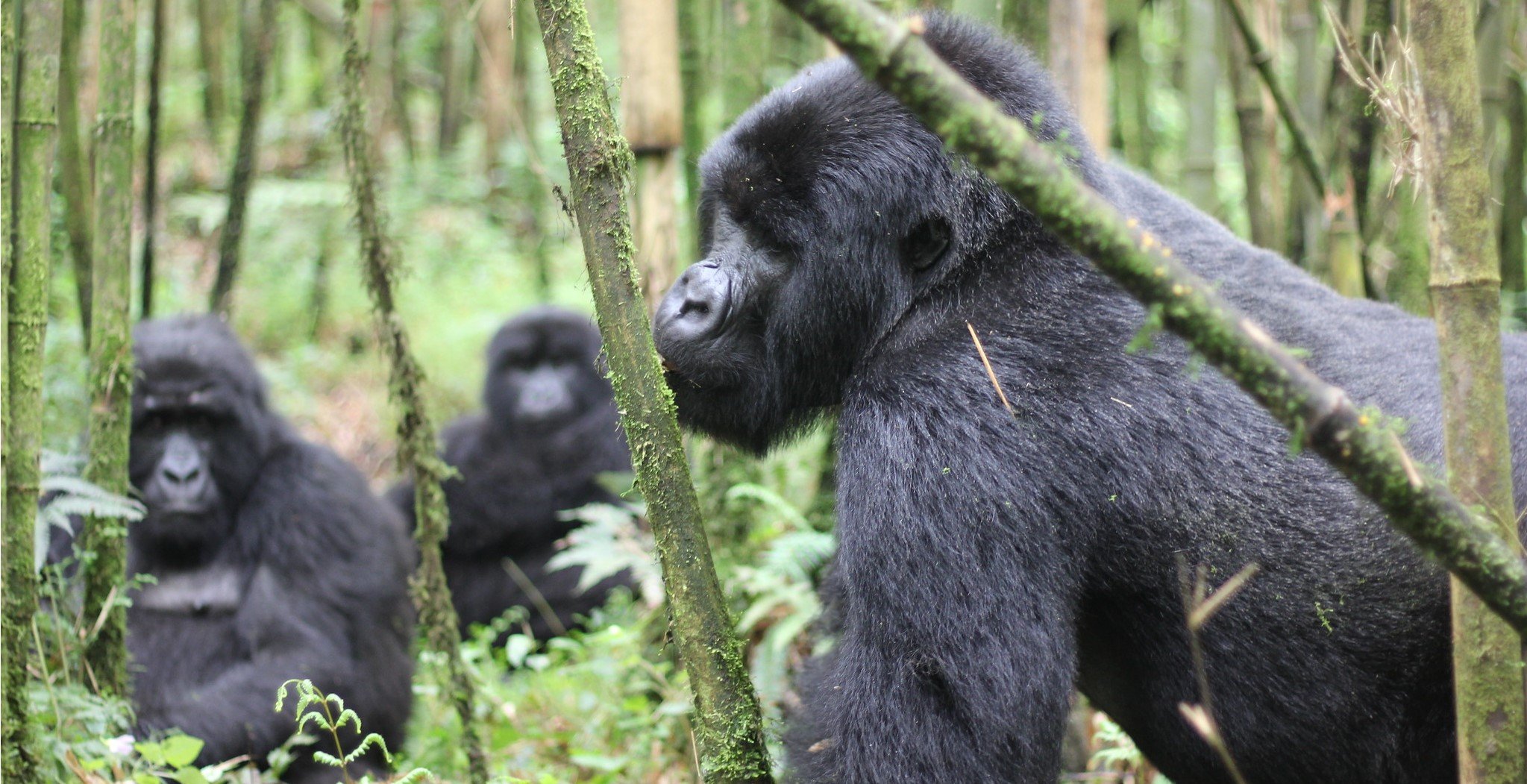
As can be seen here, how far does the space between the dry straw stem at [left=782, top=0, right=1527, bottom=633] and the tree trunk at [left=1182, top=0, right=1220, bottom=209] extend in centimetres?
343

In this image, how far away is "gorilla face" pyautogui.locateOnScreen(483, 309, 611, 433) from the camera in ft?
22.7

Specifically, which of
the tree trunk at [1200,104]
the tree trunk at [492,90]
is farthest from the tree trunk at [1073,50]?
the tree trunk at [492,90]

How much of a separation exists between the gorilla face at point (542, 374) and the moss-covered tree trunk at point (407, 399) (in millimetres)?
3865

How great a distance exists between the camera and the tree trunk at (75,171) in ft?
12.3

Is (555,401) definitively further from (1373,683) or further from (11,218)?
(1373,683)

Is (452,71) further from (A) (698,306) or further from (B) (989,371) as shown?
(B) (989,371)

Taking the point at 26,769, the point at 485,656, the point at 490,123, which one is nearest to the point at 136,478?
the point at 485,656

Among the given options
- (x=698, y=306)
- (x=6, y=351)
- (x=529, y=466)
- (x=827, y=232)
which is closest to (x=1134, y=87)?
(x=529, y=466)

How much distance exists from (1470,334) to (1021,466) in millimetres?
724

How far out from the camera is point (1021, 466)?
207 centimetres

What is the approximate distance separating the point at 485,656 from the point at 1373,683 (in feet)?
10.3

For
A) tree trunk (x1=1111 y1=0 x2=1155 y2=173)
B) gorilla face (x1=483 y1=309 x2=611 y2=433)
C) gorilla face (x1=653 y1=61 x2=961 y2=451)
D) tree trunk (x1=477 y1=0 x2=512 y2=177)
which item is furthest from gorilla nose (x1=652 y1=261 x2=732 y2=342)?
tree trunk (x1=477 y1=0 x2=512 y2=177)

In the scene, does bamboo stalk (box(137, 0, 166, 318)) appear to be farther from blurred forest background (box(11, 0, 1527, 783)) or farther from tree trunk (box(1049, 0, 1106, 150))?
tree trunk (box(1049, 0, 1106, 150))

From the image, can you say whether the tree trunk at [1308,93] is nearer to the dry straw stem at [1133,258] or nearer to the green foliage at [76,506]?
the dry straw stem at [1133,258]
